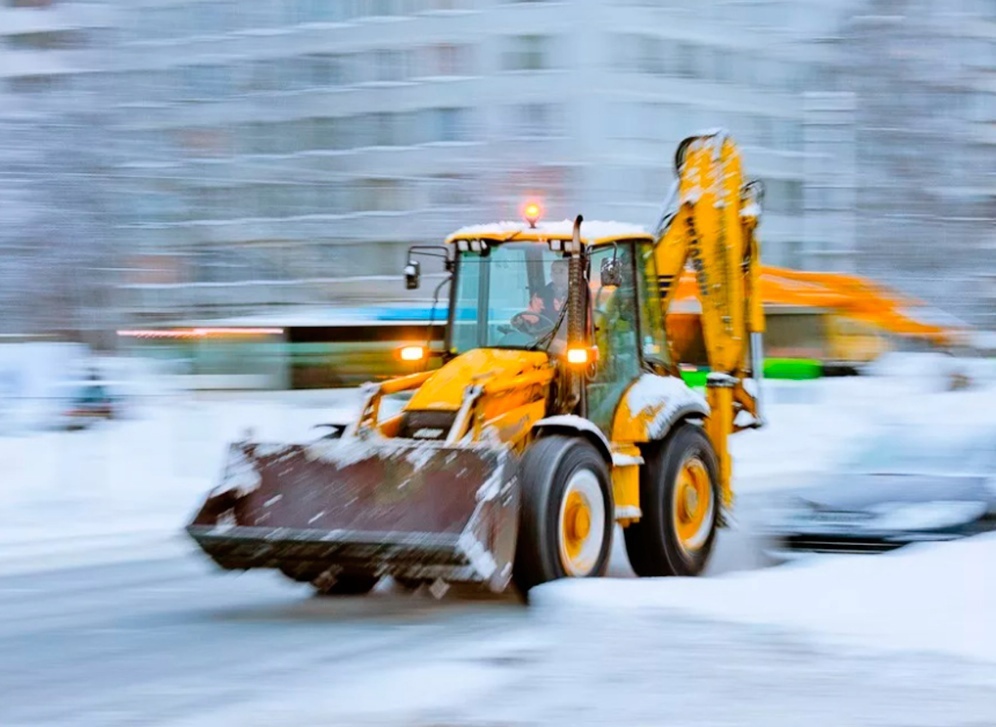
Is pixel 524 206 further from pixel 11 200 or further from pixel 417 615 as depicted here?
pixel 11 200

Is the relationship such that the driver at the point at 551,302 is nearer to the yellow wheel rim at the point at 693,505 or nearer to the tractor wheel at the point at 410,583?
the yellow wheel rim at the point at 693,505

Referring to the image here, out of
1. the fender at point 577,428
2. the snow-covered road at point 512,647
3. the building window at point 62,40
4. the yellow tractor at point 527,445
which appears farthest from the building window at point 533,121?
the fender at point 577,428

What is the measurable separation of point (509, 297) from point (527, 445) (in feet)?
4.43

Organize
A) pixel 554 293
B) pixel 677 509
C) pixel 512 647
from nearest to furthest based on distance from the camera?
pixel 512 647, pixel 554 293, pixel 677 509

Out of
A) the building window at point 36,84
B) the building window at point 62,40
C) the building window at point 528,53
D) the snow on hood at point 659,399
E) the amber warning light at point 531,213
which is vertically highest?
the building window at point 528,53

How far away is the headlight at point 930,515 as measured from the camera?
1333 centimetres

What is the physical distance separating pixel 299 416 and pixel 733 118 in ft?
120

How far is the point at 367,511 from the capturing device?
34.9 ft

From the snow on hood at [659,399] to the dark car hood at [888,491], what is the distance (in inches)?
61.7

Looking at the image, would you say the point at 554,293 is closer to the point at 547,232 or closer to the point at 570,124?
the point at 547,232

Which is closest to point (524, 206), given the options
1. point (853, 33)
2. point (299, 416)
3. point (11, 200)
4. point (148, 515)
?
point (148, 515)

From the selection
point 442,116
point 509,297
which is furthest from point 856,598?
point 442,116

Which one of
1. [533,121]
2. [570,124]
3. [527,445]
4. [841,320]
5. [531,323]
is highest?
[533,121]

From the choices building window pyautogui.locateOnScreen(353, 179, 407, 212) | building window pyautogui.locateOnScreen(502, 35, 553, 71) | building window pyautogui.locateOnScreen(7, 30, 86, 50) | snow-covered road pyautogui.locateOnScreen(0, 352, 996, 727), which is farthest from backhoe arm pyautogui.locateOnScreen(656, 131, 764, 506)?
building window pyautogui.locateOnScreen(353, 179, 407, 212)
